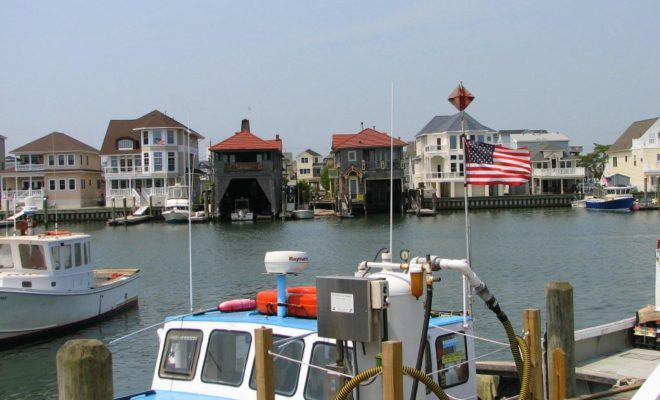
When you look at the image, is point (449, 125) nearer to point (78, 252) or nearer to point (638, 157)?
point (638, 157)

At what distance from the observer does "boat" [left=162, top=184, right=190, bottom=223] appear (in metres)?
79.8

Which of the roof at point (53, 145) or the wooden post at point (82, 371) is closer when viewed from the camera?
the wooden post at point (82, 371)

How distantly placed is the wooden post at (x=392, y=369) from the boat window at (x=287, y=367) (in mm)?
2121

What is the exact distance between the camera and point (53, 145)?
94.8 meters

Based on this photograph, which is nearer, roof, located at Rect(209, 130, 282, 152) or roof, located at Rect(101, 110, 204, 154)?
roof, located at Rect(209, 130, 282, 152)

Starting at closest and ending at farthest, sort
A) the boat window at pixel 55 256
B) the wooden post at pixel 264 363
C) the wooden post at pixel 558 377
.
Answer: the wooden post at pixel 264 363 → the wooden post at pixel 558 377 → the boat window at pixel 55 256

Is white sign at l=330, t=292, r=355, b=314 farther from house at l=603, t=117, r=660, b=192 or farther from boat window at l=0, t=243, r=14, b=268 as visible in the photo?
house at l=603, t=117, r=660, b=192

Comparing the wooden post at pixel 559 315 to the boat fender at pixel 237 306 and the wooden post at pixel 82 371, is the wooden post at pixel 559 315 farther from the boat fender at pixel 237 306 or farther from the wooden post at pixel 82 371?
the wooden post at pixel 82 371

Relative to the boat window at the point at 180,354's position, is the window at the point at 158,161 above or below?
above

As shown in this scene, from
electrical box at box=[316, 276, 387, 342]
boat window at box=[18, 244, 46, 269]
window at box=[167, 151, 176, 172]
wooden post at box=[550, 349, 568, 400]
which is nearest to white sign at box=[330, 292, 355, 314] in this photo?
electrical box at box=[316, 276, 387, 342]

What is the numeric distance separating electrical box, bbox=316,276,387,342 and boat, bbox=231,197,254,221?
239 ft

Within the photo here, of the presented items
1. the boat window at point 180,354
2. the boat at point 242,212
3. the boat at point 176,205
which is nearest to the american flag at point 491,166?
the boat window at point 180,354

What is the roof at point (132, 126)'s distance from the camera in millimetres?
91688

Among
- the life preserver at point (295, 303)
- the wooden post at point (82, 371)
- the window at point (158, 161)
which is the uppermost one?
the window at point (158, 161)
